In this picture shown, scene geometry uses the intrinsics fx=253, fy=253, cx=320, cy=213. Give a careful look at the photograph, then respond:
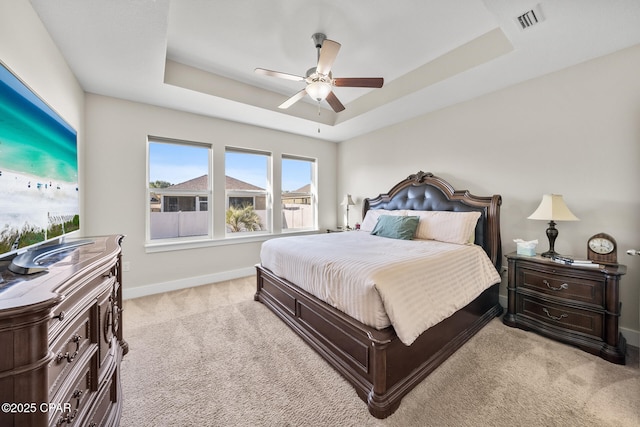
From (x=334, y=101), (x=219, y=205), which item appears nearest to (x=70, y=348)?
(x=334, y=101)

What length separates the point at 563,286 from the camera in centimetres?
226

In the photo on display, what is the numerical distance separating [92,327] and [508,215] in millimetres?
3816

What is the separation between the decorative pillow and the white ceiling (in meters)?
1.56

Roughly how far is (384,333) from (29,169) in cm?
→ 219

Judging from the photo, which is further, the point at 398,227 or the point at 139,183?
the point at 139,183

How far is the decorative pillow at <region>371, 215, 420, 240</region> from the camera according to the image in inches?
124

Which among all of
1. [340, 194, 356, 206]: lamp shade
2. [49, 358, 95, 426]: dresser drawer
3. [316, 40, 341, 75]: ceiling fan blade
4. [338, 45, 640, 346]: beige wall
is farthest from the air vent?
[49, 358, 95, 426]: dresser drawer

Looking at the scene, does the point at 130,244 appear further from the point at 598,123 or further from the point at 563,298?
the point at 598,123

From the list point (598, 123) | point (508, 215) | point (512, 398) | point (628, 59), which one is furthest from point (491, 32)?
point (512, 398)

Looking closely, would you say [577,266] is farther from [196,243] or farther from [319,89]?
[196,243]

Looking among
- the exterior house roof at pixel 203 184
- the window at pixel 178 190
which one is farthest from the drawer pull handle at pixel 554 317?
the window at pixel 178 190

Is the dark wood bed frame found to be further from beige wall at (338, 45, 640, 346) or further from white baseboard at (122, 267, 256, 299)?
white baseboard at (122, 267, 256, 299)

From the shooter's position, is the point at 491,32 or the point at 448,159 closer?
the point at 491,32

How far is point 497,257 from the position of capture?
2902 mm
